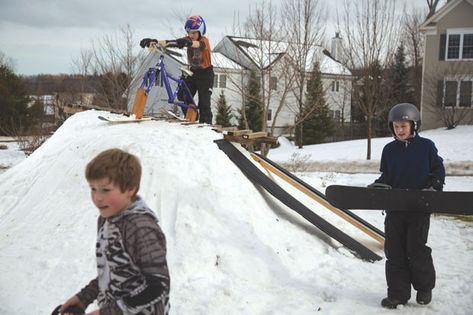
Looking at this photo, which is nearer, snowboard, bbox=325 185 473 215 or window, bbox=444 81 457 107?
snowboard, bbox=325 185 473 215

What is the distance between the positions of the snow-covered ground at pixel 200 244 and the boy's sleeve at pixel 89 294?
1.77 metres

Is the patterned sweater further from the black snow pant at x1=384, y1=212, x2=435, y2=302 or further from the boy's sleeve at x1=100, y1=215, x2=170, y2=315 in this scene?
the black snow pant at x1=384, y1=212, x2=435, y2=302

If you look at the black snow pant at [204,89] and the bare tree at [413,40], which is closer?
the black snow pant at [204,89]

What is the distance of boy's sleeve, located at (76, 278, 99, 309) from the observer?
7.23 feet

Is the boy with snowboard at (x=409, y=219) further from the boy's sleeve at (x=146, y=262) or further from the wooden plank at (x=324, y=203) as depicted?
the boy's sleeve at (x=146, y=262)

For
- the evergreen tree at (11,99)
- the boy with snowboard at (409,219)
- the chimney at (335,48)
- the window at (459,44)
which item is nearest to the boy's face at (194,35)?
the boy with snowboard at (409,219)

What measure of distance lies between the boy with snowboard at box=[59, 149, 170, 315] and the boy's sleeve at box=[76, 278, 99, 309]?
0.19m

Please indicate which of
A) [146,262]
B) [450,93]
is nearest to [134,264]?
[146,262]

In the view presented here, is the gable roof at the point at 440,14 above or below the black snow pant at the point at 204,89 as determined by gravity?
above

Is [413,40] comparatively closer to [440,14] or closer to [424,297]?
[440,14]

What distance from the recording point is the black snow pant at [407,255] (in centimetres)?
408

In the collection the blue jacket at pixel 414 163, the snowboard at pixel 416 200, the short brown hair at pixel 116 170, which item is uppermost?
the short brown hair at pixel 116 170

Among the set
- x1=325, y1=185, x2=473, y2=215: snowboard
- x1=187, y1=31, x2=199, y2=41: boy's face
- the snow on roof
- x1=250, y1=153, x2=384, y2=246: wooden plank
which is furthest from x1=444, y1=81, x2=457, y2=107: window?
x1=325, y1=185, x2=473, y2=215: snowboard

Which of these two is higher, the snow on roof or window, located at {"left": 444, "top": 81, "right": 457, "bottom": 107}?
the snow on roof
